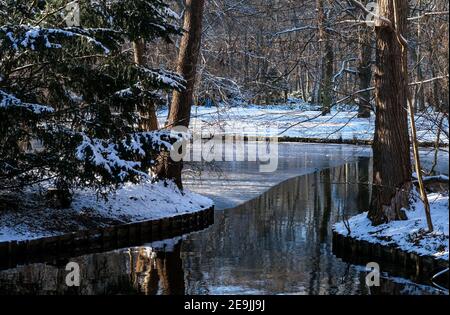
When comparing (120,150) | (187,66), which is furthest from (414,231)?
(187,66)

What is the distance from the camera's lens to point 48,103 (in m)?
13.1

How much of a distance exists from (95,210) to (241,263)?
12.3 ft

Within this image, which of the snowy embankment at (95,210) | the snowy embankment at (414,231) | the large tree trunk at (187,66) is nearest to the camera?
the snowy embankment at (414,231)

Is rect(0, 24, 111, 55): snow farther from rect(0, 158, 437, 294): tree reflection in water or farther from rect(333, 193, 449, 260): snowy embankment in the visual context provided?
rect(333, 193, 449, 260): snowy embankment

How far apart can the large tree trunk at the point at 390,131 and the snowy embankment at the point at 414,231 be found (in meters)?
0.26

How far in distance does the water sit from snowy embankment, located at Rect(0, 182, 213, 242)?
32.5 inches

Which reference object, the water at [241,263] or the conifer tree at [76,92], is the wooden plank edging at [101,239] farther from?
the conifer tree at [76,92]

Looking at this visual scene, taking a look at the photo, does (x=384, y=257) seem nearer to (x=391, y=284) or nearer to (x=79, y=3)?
(x=391, y=284)

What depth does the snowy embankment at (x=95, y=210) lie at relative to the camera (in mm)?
12304

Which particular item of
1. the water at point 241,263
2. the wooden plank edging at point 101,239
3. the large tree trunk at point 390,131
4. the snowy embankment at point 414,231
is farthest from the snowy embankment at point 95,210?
the large tree trunk at point 390,131

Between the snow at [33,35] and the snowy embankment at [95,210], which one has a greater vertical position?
the snow at [33,35]

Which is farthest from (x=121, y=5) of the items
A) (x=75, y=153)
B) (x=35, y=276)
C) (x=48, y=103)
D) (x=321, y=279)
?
(x=321, y=279)

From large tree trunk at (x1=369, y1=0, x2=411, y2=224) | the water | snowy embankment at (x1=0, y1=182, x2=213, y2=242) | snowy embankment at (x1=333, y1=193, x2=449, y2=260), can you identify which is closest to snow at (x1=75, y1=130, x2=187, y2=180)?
snowy embankment at (x1=0, y1=182, x2=213, y2=242)

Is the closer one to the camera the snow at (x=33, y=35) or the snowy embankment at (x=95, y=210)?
the snow at (x=33, y=35)
